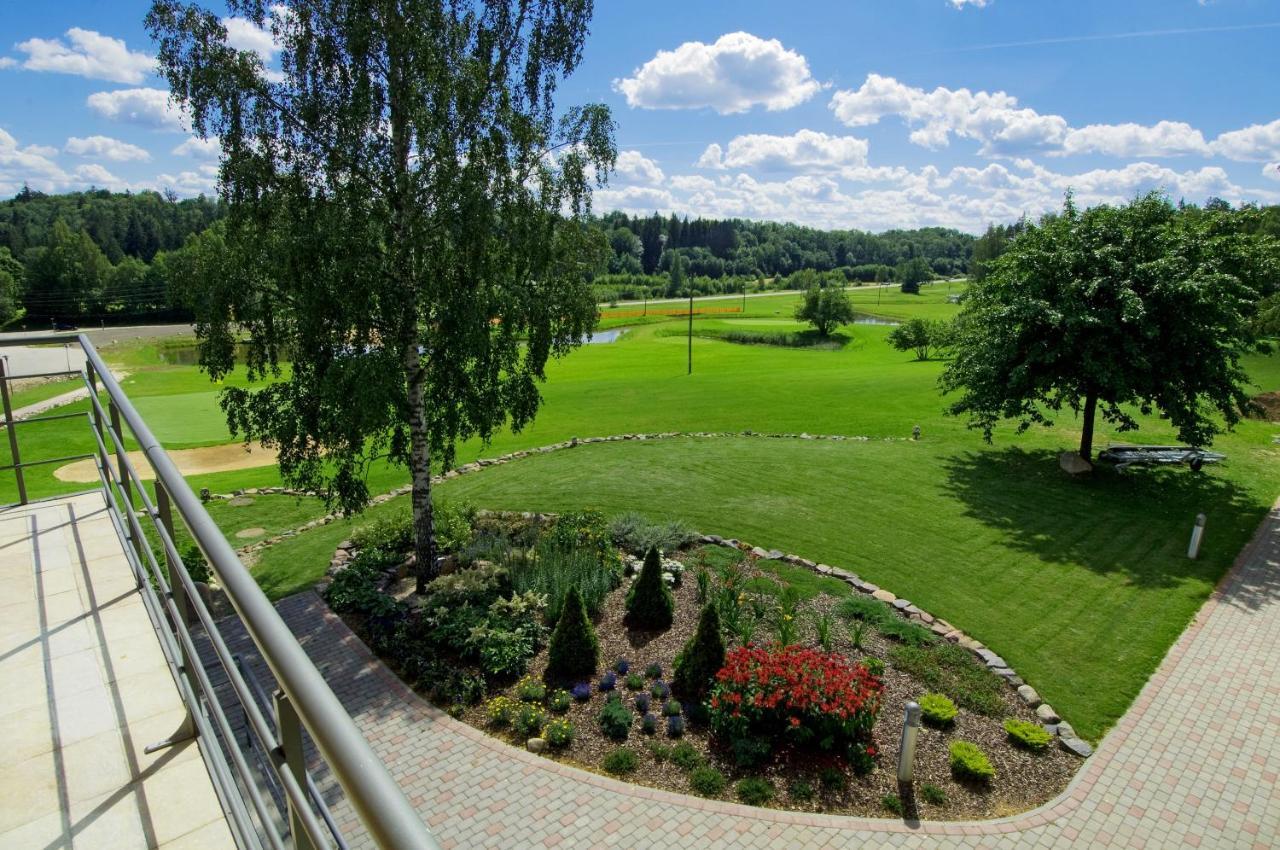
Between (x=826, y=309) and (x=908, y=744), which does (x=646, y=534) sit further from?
(x=826, y=309)

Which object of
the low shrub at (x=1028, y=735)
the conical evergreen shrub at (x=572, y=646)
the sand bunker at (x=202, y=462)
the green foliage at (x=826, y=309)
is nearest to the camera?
the low shrub at (x=1028, y=735)

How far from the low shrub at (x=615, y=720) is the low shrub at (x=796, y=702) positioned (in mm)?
1177

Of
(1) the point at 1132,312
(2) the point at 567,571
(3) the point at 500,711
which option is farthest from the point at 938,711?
(1) the point at 1132,312

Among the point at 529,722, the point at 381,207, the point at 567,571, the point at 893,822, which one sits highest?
the point at 381,207

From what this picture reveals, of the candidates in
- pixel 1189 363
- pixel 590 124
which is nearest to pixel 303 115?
pixel 590 124

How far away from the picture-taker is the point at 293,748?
164 cm

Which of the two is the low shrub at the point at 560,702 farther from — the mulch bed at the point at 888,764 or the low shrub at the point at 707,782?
the low shrub at the point at 707,782

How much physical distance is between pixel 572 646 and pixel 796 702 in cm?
349

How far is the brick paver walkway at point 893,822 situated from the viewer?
319 inches

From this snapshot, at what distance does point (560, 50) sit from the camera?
44.5 ft

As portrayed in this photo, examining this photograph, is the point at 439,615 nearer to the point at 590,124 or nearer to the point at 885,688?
the point at 885,688

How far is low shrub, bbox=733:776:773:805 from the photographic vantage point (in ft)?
28.1

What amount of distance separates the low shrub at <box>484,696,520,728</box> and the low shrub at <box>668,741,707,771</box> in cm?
234

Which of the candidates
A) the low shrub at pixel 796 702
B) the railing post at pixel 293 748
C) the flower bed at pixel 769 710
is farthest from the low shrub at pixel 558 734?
the railing post at pixel 293 748
